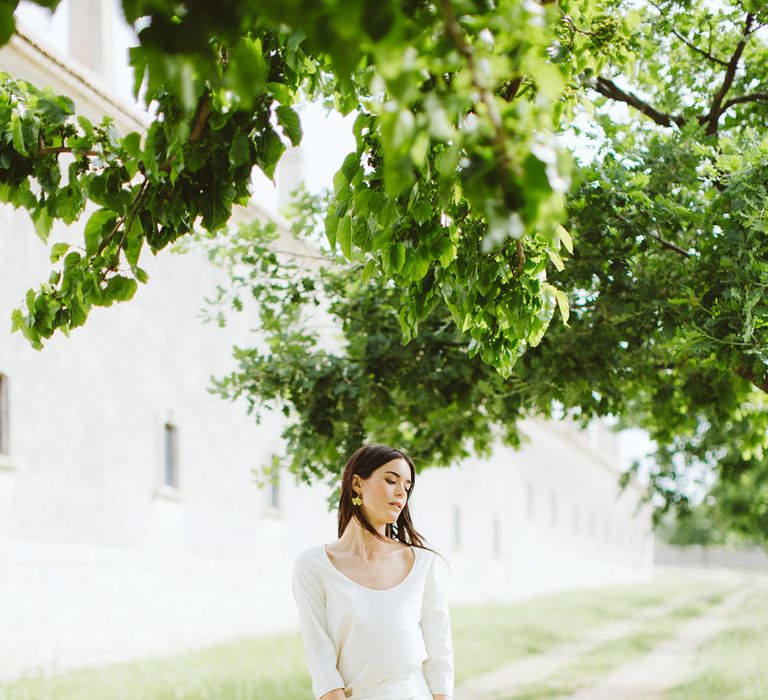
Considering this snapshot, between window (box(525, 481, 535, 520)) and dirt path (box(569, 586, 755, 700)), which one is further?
window (box(525, 481, 535, 520))

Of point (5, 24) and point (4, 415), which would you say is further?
point (4, 415)

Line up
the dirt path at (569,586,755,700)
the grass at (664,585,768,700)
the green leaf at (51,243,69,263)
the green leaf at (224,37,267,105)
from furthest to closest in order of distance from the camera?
the dirt path at (569,586,755,700), the grass at (664,585,768,700), the green leaf at (51,243,69,263), the green leaf at (224,37,267,105)

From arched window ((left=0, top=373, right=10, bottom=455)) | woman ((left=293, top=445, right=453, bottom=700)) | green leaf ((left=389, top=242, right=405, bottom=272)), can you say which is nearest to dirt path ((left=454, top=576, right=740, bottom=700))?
arched window ((left=0, top=373, right=10, bottom=455))

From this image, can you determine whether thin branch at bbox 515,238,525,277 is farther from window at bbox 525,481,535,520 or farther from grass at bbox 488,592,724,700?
window at bbox 525,481,535,520

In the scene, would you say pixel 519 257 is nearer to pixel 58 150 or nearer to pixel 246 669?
pixel 58 150

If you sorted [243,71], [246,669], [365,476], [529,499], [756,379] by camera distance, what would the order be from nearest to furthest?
1. [243,71]
2. [365,476]
3. [756,379]
4. [246,669]
5. [529,499]

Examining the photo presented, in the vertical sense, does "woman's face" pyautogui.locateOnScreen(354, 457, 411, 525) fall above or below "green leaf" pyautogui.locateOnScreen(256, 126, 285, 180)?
below

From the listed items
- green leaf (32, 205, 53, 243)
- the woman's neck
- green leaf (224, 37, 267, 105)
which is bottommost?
the woman's neck

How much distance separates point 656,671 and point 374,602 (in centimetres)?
1454

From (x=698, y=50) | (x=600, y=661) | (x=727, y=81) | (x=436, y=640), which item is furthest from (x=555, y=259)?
(x=600, y=661)

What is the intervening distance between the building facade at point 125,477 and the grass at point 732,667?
243 cm

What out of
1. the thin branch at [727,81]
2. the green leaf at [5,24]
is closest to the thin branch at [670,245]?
the thin branch at [727,81]

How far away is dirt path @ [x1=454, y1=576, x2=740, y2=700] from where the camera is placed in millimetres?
14469

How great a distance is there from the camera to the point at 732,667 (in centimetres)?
1623
